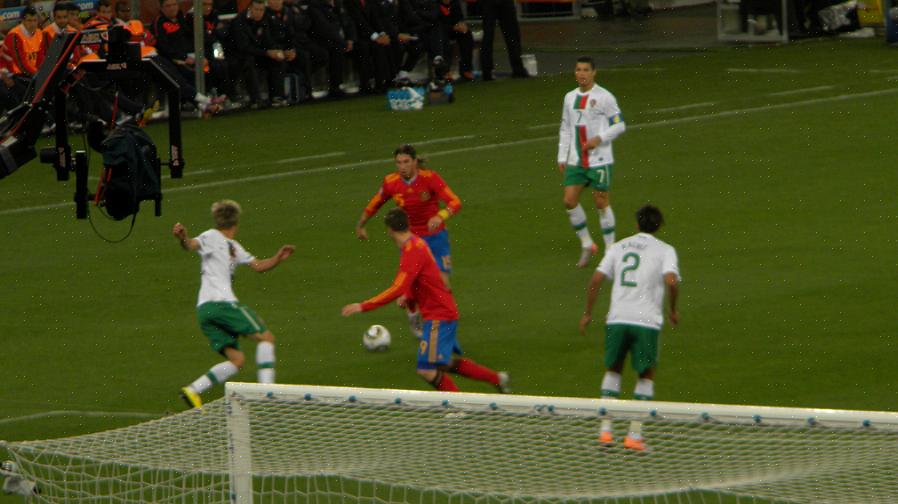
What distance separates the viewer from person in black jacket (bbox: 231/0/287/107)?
101 ft

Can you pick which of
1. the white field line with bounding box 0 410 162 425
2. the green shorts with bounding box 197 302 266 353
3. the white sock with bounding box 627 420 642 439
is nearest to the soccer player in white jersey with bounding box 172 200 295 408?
the green shorts with bounding box 197 302 266 353

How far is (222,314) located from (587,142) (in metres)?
6.46

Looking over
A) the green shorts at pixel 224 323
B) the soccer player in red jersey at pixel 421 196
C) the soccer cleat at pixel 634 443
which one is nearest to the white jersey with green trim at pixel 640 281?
the soccer cleat at pixel 634 443

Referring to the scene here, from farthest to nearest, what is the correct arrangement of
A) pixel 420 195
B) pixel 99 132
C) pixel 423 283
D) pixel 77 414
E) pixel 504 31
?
1. pixel 504 31
2. pixel 420 195
3. pixel 77 414
4. pixel 99 132
5. pixel 423 283

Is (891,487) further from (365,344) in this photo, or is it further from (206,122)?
(206,122)

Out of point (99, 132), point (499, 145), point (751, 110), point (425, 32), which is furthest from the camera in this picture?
point (425, 32)

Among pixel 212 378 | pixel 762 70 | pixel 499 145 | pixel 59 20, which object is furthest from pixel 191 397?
pixel 762 70

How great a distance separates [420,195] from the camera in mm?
15648

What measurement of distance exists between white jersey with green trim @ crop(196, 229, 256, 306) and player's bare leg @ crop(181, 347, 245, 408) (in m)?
0.44

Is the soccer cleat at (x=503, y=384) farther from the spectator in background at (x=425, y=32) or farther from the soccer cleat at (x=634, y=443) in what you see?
the spectator in background at (x=425, y=32)

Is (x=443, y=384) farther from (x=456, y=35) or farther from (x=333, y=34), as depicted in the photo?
(x=456, y=35)

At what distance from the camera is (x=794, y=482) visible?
968 cm

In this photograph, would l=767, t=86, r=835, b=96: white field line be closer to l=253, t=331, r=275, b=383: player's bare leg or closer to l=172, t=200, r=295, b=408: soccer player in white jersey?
l=172, t=200, r=295, b=408: soccer player in white jersey

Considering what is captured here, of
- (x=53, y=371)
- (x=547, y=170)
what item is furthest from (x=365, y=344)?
(x=547, y=170)
